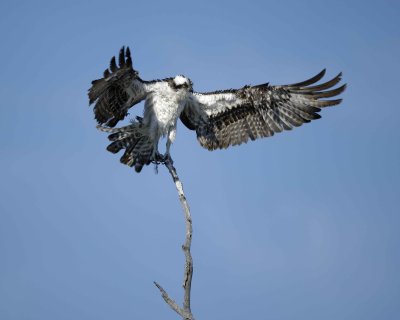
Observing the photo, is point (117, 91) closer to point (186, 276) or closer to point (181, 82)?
point (181, 82)

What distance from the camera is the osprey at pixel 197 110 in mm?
11203

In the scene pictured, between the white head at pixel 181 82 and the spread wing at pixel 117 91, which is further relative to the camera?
the white head at pixel 181 82

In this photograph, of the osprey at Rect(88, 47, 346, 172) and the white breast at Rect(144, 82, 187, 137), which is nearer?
the osprey at Rect(88, 47, 346, 172)

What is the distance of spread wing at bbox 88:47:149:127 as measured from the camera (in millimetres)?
10344

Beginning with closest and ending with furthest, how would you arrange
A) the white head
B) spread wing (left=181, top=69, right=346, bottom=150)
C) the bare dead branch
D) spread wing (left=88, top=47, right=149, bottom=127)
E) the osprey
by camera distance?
the bare dead branch
spread wing (left=88, top=47, right=149, bottom=127)
the osprey
the white head
spread wing (left=181, top=69, right=346, bottom=150)

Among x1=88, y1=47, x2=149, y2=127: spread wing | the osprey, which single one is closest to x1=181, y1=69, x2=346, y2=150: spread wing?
the osprey

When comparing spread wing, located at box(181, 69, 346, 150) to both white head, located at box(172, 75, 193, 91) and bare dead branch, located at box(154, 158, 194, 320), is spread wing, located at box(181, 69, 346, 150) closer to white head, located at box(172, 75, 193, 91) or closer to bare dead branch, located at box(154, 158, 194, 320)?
white head, located at box(172, 75, 193, 91)

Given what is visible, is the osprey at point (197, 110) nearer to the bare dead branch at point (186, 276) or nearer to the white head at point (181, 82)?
the white head at point (181, 82)

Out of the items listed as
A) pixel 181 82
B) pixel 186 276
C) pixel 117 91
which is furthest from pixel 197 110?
pixel 186 276

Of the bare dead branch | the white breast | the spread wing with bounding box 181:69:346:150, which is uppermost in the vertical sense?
the white breast

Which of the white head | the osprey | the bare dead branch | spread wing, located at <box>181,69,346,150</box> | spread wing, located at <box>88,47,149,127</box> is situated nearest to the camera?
Result: the bare dead branch

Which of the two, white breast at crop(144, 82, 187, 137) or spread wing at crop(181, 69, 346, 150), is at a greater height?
white breast at crop(144, 82, 187, 137)

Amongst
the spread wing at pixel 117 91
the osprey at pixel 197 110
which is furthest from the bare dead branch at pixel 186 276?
the spread wing at pixel 117 91

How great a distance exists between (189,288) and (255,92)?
4.11 m
